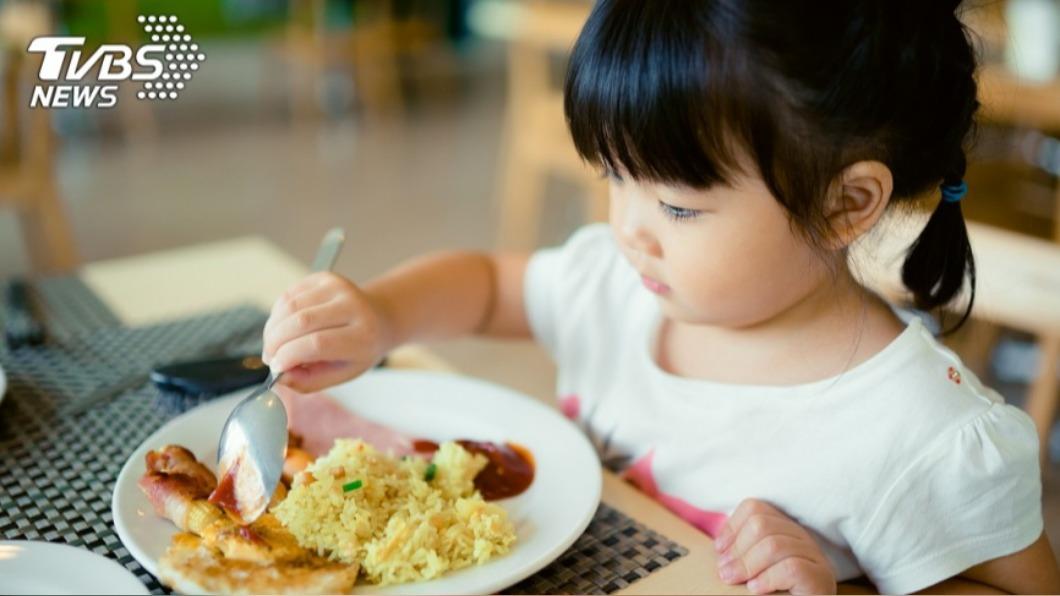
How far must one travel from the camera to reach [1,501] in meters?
0.66

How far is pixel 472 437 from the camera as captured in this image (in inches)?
31.2

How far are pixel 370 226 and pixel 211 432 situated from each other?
8.45 feet

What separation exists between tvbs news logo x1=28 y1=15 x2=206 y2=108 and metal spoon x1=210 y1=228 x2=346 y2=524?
0.77 ft

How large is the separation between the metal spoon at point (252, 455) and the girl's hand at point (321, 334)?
0.9 inches

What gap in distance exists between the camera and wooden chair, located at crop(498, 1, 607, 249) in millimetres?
2543

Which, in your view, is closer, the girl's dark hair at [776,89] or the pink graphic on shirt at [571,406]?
the girl's dark hair at [776,89]

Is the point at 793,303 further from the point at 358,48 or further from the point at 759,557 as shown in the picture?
the point at 358,48

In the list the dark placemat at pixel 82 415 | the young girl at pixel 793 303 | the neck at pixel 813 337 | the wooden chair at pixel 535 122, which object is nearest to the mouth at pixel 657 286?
the young girl at pixel 793 303

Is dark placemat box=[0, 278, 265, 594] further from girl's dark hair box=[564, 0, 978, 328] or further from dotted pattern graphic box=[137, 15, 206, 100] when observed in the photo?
girl's dark hair box=[564, 0, 978, 328]

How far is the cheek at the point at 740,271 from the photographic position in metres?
0.67

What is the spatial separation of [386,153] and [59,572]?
147 inches

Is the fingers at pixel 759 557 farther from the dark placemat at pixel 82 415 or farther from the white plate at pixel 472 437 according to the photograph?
the dark placemat at pixel 82 415

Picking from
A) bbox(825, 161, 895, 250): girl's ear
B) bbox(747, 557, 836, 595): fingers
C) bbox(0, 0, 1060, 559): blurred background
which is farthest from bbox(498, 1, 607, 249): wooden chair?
bbox(747, 557, 836, 595): fingers

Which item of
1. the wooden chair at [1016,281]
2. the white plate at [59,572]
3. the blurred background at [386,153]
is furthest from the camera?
the blurred background at [386,153]
